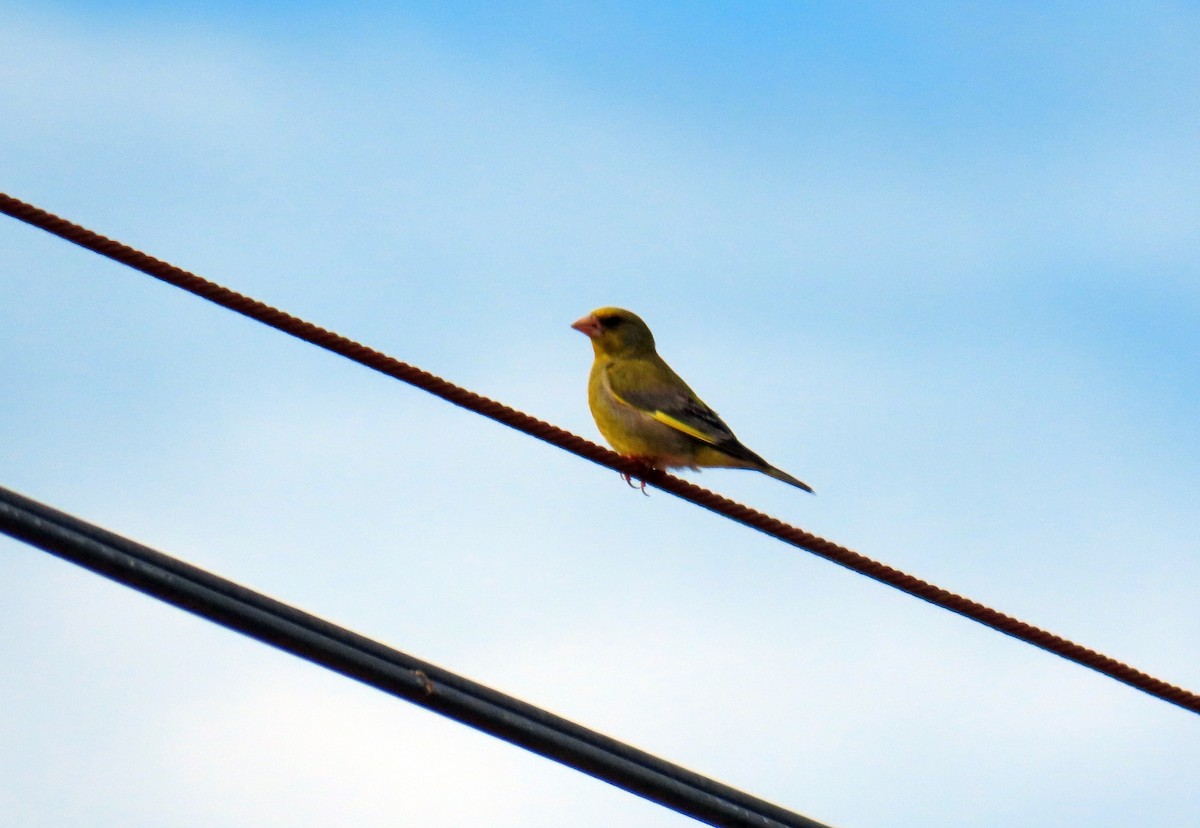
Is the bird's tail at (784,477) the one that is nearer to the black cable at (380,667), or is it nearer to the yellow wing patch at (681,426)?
the yellow wing patch at (681,426)

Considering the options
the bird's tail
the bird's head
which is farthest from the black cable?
the bird's head

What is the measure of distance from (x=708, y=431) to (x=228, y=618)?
4.55 meters

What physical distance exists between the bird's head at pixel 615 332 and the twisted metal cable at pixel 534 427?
3733 millimetres

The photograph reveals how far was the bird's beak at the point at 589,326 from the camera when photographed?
900cm

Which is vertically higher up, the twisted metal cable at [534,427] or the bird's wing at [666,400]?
the bird's wing at [666,400]

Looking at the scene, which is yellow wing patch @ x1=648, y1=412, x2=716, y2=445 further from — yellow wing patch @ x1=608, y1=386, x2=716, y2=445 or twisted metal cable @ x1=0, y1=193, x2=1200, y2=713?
twisted metal cable @ x1=0, y1=193, x2=1200, y2=713

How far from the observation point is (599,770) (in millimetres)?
3652

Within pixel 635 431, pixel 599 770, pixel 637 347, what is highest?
pixel 637 347

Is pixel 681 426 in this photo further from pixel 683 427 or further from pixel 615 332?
pixel 615 332

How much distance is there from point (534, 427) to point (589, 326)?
411 cm

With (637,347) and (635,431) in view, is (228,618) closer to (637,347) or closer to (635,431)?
(635,431)

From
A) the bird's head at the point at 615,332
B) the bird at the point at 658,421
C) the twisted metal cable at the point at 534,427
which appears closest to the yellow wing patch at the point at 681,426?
the bird at the point at 658,421

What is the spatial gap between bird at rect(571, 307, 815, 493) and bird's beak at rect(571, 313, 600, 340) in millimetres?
255

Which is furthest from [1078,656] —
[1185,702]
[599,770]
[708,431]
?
[708,431]
